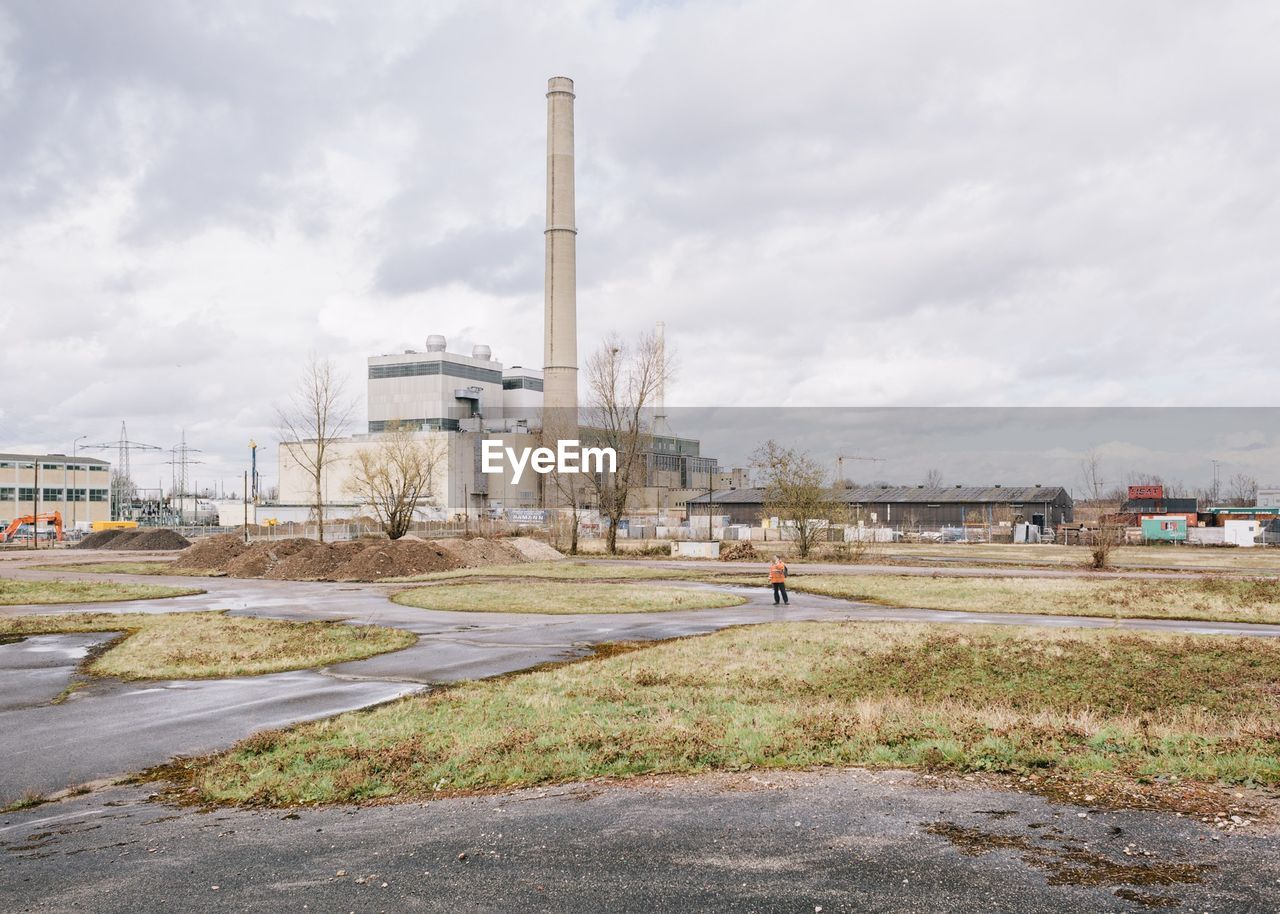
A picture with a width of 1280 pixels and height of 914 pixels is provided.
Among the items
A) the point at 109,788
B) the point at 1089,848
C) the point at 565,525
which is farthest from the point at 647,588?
the point at 565,525

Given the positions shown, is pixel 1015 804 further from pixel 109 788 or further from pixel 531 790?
pixel 109 788

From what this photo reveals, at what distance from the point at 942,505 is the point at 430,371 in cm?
6030

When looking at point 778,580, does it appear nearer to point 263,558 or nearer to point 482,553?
point 482,553

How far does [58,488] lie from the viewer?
118m

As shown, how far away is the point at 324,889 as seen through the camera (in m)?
7.11

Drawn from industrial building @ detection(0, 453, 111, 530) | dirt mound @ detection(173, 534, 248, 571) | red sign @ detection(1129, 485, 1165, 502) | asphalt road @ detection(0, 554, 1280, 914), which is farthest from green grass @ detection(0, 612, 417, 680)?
red sign @ detection(1129, 485, 1165, 502)

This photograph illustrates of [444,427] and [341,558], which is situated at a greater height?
[444,427]

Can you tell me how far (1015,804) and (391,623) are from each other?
64.5ft

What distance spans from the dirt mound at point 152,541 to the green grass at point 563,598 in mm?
42951

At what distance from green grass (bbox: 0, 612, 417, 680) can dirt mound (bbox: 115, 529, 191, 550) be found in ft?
148

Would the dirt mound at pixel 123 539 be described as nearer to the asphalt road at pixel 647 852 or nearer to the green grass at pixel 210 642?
the green grass at pixel 210 642

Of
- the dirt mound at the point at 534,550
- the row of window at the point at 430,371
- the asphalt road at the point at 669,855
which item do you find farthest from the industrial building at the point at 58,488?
the asphalt road at the point at 669,855

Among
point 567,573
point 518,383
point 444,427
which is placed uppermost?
point 518,383

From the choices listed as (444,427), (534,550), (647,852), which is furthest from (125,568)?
(444,427)
